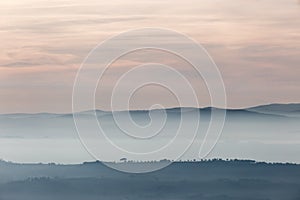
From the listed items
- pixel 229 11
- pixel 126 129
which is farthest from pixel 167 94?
pixel 229 11

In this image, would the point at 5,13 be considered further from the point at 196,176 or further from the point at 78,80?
the point at 196,176

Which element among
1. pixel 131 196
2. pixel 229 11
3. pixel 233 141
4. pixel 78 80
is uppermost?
pixel 229 11

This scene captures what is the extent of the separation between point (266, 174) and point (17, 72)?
1626 millimetres

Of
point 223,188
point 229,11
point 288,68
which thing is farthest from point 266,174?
point 229,11

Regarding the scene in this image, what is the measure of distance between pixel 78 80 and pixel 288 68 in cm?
126

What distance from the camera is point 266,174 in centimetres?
472

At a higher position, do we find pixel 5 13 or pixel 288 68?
pixel 5 13

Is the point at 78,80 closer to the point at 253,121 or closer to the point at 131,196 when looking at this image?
the point at 131,196

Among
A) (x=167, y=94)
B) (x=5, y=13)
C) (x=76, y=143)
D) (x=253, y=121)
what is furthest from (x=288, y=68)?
(x=5, y=13)

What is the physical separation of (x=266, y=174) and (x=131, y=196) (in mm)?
820

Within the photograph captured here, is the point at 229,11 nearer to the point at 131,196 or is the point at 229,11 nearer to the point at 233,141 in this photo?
the point at 233,141

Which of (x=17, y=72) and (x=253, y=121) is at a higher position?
(x=17, y=72)

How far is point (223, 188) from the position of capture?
473 centimetres

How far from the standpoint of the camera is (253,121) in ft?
15.4
